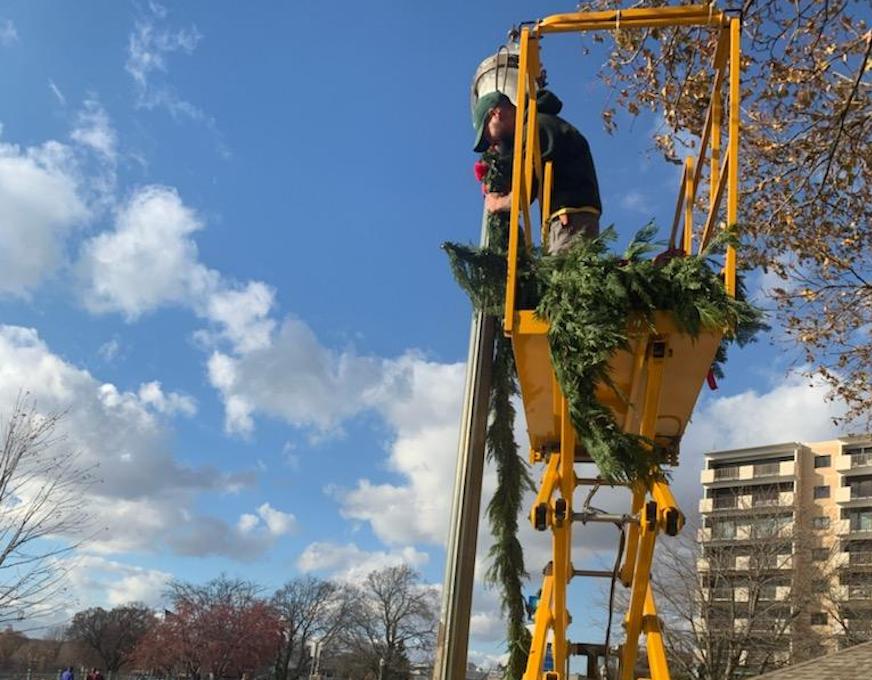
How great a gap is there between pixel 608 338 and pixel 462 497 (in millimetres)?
2400

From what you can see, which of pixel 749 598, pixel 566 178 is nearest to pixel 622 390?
pixel 566 178

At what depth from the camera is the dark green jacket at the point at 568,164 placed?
5215 millimetres

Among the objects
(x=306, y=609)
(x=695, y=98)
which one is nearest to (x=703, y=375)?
(x=695, y=98)

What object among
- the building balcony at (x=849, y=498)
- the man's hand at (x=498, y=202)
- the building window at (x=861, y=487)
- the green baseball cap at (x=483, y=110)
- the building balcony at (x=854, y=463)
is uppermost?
the building balcony at (x=854, y=463)

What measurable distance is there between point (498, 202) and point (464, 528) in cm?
241

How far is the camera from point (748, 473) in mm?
78375

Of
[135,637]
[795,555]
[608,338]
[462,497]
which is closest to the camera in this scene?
[608,338]

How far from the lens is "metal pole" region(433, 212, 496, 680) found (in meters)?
5.68

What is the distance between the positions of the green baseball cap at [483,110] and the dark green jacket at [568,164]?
1004 mm

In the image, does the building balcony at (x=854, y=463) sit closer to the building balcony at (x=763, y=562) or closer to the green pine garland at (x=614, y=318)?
the building balcony at (x=763, y=562)

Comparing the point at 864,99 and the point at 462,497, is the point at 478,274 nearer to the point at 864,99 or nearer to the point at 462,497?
the point at 462,497

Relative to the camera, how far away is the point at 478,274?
6.02m

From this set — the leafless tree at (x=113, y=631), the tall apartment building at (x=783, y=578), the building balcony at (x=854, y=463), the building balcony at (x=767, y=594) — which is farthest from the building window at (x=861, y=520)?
the leafless tree at (x=113, y=631)

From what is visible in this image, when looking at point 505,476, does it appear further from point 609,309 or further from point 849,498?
point 849,498
